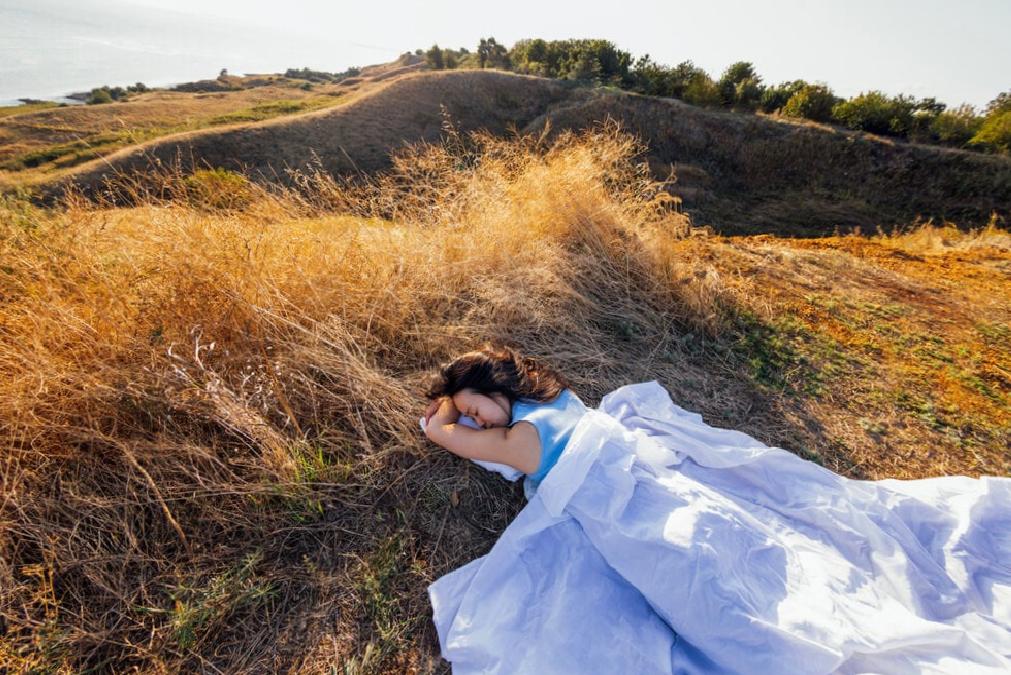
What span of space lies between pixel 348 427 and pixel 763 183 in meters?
16.1

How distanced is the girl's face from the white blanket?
35 centimetres

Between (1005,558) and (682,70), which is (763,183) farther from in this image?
(1005,558)

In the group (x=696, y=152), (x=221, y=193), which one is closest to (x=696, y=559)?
(x=221, y=193)

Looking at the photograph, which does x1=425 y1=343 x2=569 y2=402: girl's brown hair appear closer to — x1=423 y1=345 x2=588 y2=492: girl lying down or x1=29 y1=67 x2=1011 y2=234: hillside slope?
x1=423 y1=345 x2=588 y2=492: girl lying down

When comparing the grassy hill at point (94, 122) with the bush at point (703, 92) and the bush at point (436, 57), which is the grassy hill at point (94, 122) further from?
the bush at point (703, 92)

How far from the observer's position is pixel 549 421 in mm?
1836

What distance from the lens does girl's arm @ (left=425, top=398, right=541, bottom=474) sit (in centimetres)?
177

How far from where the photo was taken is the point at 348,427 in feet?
6.89

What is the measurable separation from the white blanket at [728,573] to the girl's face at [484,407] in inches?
13.8

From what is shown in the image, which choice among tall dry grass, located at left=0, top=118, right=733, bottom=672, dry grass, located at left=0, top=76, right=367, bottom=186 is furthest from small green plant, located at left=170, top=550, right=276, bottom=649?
dry grass, located at left=0, top=76, right=367, bottom=186

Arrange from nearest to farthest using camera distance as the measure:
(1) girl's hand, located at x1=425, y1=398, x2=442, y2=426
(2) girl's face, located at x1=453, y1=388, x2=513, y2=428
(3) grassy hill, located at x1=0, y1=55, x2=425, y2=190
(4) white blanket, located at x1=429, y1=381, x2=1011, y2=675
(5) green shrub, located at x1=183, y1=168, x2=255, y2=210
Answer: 1. (4) white blanket, located at x1=429, y1=381, x2=1011, y2=675
2. (2) girl's face, located at x1=453, y1=388, x2=513, y2=428
3. (1) girl's hand, located at x1=425, y1=398, x2=442, y2=426
4. (5) green shrub, located at x1=183, y1=168, x2=255, y2=210
5. (3) grassy hill, located at x1=0, y1=55, x2=425, y2=190

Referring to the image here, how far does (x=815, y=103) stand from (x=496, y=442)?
1971cm

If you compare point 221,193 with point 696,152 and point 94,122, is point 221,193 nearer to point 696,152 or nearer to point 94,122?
point 696,152

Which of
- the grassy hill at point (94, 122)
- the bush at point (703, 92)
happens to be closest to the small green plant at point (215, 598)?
the grassy hill at point (94, 122)
